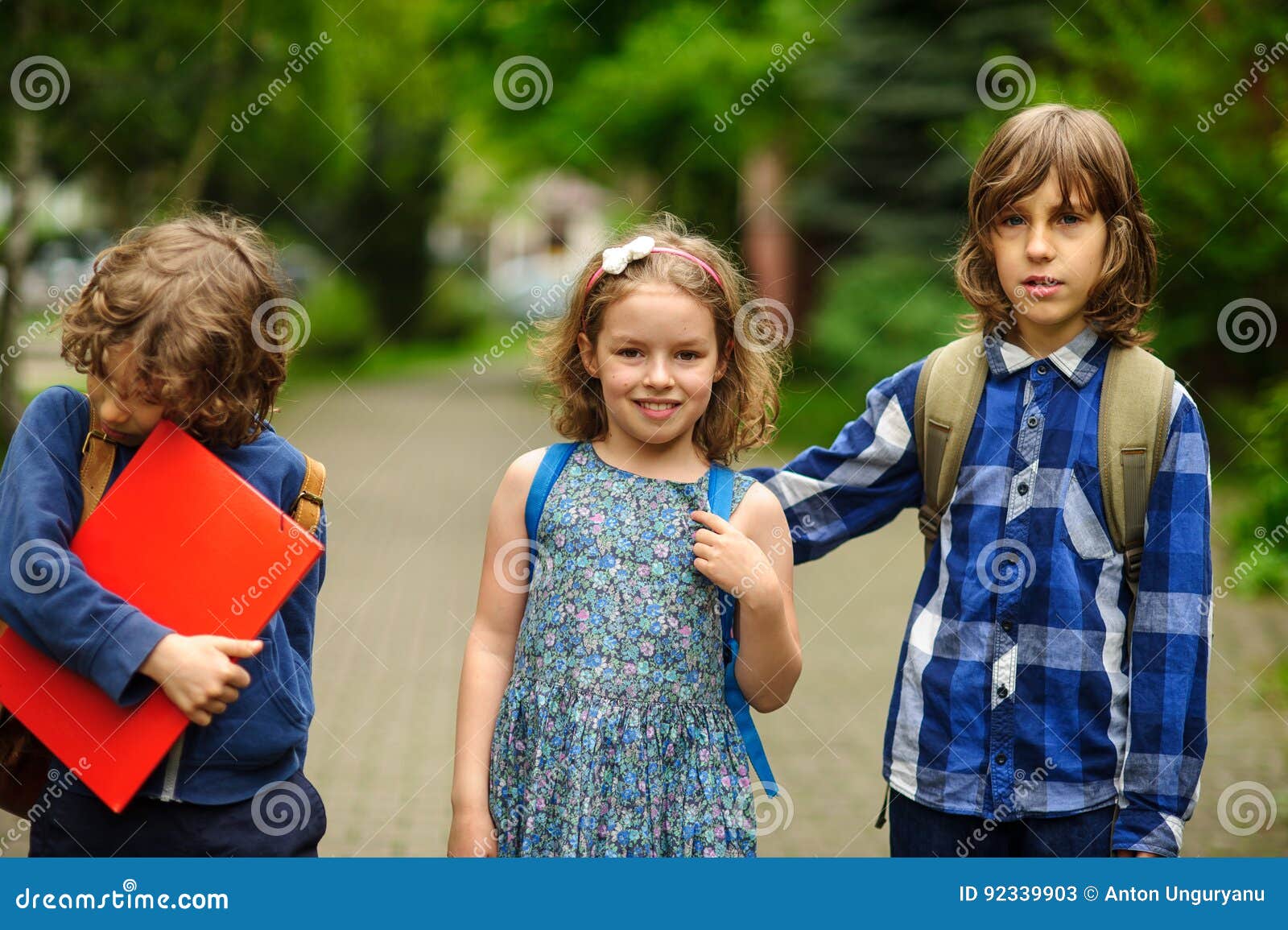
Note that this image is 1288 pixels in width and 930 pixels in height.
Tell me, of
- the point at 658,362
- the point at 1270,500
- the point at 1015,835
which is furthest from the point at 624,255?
the point at 1270,500

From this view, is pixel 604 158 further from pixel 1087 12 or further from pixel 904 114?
pixel 1087 12

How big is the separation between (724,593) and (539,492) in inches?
14.2

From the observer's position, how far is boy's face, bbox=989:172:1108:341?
241 centimetres

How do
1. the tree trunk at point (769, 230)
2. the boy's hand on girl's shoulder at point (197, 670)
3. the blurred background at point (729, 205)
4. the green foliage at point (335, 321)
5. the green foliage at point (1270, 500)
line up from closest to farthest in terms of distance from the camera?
the boy's hand on girl's shoulder at point (197, 670)
the green foliage at point (1270, 500)
the blurred background at point (729, 205)
the tree trunk at point (769, 230)
the green foliage at point (335, 321)

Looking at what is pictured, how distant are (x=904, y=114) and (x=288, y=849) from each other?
1293cm

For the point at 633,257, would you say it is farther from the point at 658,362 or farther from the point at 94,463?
the point at 94,463

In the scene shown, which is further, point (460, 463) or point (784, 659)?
point (460, 463)

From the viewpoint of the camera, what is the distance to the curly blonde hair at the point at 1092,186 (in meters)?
2.41

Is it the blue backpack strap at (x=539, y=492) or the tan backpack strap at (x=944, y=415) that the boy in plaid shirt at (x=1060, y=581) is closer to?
the tan backpack strap at (x=944, y=415)

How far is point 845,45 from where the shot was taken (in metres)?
14.7

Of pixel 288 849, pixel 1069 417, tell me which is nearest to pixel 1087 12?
pixel 1069 417

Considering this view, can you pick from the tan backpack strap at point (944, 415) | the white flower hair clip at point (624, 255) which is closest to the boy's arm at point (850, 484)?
the tan backpack strap at point (944, 415)

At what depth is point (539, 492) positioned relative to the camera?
8.04 ft
